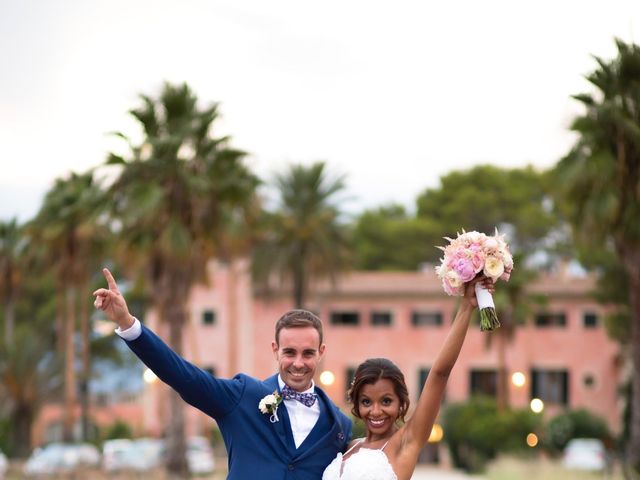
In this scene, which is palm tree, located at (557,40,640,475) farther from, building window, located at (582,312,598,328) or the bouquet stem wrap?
building window, located at (582,312,598,328)

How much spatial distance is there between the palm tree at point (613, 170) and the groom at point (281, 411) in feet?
74.4

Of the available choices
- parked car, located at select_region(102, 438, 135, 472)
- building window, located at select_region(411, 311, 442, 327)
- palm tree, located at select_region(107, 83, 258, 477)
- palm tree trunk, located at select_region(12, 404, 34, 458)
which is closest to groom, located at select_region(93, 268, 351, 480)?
palm tree, located at select_region(107, 83, 258, 477)

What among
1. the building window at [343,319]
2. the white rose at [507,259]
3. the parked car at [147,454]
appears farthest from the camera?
the building window at [343,319]

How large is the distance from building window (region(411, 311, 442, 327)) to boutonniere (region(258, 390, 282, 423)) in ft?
174

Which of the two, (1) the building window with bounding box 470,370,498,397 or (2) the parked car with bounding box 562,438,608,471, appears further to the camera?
(1) the building window with bounding box 470,370,498,397

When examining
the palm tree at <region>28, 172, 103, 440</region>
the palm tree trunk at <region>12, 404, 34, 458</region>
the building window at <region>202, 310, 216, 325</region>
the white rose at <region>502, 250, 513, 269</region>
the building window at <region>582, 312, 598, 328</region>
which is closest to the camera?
the white rose at <region>502, 250, 513, 269</region>

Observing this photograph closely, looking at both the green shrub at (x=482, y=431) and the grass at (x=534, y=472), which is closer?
the grass at (x=534, y=472)

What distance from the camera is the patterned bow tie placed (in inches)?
248

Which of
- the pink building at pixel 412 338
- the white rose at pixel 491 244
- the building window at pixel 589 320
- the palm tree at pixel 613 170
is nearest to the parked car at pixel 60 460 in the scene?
the pink building at pixel 412 338

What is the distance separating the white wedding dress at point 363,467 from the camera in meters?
5.99

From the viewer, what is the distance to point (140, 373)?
228 feet

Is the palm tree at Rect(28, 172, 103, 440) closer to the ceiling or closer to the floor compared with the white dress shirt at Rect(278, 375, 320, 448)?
closer to the ceiling

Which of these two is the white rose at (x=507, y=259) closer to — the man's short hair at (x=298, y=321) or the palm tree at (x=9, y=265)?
the man's short hair at (x=298, y=321)

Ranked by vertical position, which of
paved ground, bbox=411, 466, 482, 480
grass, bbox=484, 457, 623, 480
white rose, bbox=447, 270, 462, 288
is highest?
white rose, bbox=447, 270, 462, 288
